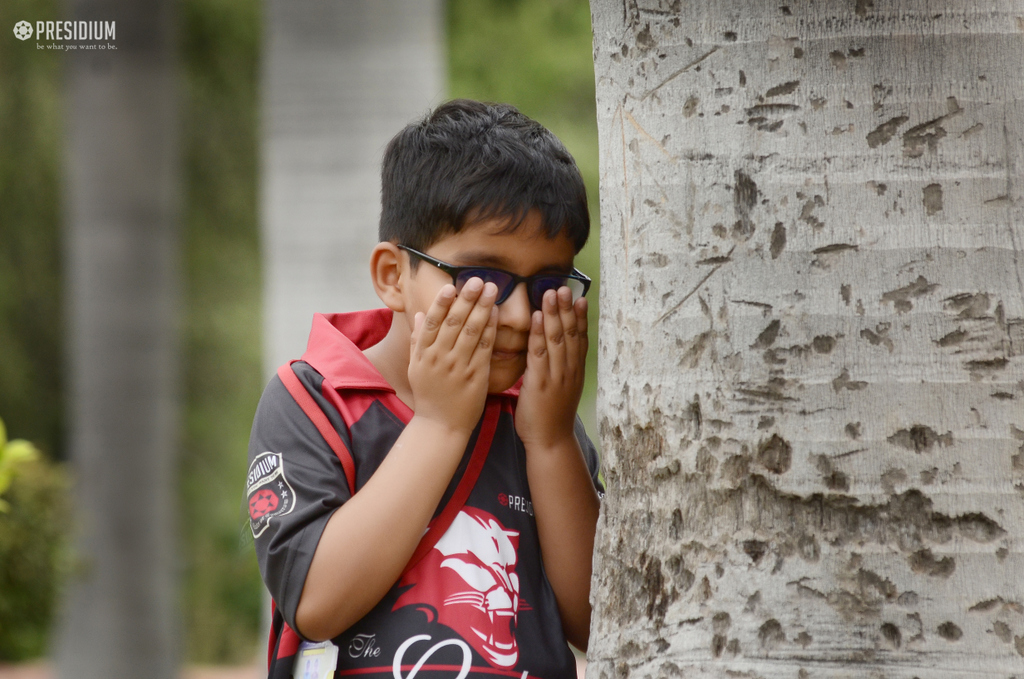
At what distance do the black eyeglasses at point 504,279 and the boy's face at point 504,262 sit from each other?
0.01m

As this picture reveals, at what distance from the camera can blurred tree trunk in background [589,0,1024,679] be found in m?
1.45

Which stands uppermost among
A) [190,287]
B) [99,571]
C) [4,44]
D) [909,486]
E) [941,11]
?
[4,44]

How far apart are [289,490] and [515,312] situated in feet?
1.69

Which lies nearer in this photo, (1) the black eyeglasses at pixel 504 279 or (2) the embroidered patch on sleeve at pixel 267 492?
(2) the embroidered patch on sleeve at pixel 267 492

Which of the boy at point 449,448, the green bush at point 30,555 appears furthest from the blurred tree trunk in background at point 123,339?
the boy at point 449,448

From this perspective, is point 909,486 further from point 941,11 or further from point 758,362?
point 941,11

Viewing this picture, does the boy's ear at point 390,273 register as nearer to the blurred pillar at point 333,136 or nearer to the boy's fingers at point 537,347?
the boy's fingers at point 537,347

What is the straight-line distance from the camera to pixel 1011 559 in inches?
56.9

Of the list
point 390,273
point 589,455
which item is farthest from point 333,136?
point 589,455

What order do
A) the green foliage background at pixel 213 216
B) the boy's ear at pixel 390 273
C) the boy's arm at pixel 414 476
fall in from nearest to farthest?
the boy's arm at pixel 414 476 → the boy's ear at pixel 390 273 → the green foliage background at pixel 213 216

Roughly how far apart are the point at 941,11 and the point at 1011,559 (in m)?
0.78

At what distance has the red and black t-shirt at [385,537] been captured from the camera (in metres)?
→ 1.77

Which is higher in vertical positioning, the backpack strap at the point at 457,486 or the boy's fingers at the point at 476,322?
the boy's fingers at the point at 476,322

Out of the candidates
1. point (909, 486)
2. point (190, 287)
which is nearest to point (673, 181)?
point (909, 486)
